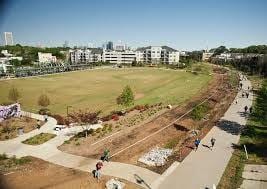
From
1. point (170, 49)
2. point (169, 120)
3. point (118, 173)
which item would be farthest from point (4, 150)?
point (170, 49)

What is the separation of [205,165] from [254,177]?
312cm

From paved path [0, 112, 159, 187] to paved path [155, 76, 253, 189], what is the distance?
1330 mm

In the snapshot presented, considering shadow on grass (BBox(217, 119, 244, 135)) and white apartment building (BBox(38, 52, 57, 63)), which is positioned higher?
white apartment building (BBox(38, 52, 57, 63))

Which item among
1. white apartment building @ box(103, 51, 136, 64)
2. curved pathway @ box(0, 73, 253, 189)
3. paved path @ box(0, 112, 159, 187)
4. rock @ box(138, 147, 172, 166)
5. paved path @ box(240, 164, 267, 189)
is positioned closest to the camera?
paved path @ box(240, 164, 267, 189)

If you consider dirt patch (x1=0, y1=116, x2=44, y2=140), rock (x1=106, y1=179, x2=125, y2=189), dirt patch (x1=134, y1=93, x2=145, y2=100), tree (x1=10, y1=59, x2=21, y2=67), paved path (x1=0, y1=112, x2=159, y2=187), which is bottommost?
dirt patch (x1=134, y1=93, x2=145, y2=100)

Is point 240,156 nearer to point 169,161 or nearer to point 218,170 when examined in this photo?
point 218,170

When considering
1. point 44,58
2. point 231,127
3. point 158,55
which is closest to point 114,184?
point 231,127

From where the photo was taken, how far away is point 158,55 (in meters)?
142

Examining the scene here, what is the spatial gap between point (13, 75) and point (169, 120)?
213ft

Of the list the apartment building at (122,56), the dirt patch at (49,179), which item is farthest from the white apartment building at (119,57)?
the dirt patch at (49,179)

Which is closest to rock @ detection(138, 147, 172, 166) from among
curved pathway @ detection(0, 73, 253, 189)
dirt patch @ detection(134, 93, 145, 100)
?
curved pathway @ detection(0, 73, 253, 189)

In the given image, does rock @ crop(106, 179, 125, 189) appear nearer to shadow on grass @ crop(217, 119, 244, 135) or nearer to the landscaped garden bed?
the landscaped garden bed

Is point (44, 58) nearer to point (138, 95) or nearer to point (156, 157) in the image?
point (138, 95)

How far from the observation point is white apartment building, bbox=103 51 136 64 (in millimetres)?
141500
